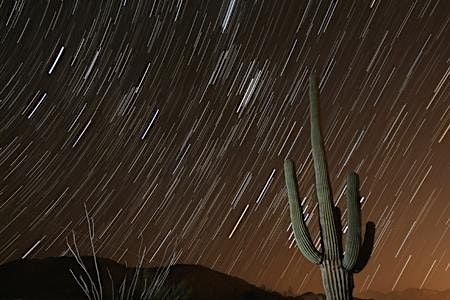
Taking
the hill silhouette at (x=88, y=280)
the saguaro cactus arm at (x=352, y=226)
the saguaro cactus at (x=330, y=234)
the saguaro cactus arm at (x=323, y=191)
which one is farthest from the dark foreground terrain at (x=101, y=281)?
the saguaro cactus arm at (x=352, y=226)

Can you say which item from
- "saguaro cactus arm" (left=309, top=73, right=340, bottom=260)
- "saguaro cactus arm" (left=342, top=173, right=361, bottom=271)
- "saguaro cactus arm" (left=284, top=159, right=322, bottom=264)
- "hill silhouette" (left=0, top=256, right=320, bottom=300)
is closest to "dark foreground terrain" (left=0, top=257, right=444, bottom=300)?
"hill silhouette" (left=0, top=256, right=320, bottom=300)

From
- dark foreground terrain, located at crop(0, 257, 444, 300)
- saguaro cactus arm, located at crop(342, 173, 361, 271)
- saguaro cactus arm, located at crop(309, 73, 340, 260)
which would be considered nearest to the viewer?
saguaro cactus arm, located at crop(342, 173, 361, 271)

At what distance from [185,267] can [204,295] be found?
4083 mm

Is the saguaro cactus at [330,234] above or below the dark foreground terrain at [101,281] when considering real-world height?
above

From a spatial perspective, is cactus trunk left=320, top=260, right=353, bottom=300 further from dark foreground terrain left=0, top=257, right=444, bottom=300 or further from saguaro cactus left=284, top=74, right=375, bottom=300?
dark foreground terrain left=0, top=257, right=444, bottom=300

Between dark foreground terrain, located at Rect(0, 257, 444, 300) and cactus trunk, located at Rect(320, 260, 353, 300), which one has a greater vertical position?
cactus trunk, located at Rect(320, 260, 353, 300)

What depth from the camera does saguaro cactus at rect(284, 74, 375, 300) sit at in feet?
32.1

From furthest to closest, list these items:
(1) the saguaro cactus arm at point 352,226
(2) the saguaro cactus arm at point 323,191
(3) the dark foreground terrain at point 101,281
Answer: (3) the dark foreground terrain at point 101,281
(2) the saguaro cactus arm at point 323,191
(1) the saguaro cactus arm at point 352,226

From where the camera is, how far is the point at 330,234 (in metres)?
9.95

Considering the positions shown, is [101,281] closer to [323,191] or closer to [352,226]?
[323,191]

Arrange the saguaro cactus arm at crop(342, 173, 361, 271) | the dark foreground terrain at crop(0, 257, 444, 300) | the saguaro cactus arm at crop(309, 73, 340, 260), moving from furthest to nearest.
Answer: the dark foreground terrain at crop(0, 257, 444, 300)
the saguaro cactus arm at crop(309, 73, 340, 260)
the saguaro cactus arm at crop(342, 173, 361, 271)

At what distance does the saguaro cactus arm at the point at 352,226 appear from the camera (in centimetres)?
973

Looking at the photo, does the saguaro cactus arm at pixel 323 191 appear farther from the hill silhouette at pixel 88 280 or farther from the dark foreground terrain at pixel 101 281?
the dark foreground terrain at pixel 101 281

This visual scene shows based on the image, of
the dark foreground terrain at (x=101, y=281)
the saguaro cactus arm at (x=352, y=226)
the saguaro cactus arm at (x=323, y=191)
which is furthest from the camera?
the dark foreground terrain at (x=101, y=281)
